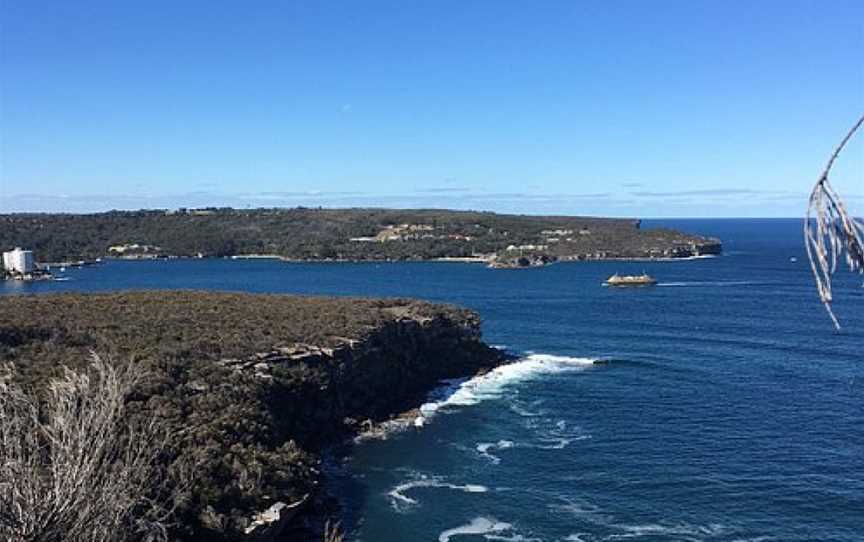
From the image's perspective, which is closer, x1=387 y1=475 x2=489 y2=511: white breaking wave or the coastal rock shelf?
the coastal rock shelf

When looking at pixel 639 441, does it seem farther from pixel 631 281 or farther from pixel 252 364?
pixel 631 281

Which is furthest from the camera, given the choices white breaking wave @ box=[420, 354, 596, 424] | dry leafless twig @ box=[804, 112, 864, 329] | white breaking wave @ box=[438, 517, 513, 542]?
white breaking wave @ box=[420, 354, 596, 424]

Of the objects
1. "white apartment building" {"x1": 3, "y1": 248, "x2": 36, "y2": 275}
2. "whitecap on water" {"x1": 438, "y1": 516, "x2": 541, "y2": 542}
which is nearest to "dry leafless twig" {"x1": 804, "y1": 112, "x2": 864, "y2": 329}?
"whitecap on water" {"x1": 438, "y1": 516, "x2": 541, "y2": 542}

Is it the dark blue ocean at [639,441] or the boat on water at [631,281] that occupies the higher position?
the boat on water at [631,281]

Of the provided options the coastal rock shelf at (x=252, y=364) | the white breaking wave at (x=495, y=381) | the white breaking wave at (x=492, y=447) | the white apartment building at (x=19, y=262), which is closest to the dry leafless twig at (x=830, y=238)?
the coastal rock shelf at (x=252, y=364)

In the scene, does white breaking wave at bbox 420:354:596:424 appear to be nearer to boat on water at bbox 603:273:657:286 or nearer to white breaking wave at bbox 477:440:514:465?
white breaking wave at bbox 477:440:514:465

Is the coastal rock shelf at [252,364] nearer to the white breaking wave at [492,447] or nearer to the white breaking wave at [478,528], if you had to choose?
the white breaking wave at [478,528]

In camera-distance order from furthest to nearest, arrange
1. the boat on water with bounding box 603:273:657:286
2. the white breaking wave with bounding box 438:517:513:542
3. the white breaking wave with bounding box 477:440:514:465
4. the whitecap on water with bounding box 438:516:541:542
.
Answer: the boat on water with bounding box 603:273:657:286 → the white breaking wave with bounding box 477:440:514:465 → the white breaking wave with bounding box 438:517:513:542 → the whitecap on water with bounding box 438:516:541:542

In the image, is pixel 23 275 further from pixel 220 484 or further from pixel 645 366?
pixel 220 484
